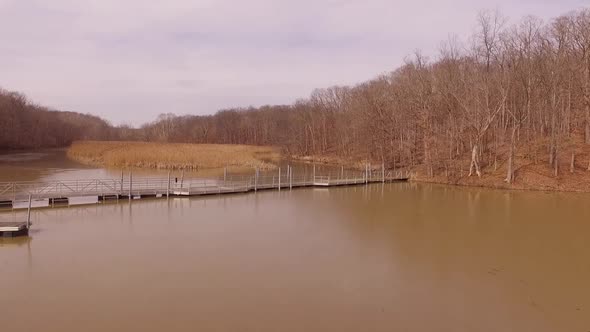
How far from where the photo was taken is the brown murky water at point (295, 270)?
9750 millimetres

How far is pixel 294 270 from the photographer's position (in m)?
12.9

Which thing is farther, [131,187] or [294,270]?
[131,187]

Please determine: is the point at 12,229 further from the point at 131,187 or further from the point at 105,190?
the point at 131,187

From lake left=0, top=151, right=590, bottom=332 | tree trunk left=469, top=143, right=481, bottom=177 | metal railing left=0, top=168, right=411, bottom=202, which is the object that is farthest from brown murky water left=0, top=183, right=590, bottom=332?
tree trunk left=469, top=143, right=481, bottom=177

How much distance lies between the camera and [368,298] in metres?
10.9

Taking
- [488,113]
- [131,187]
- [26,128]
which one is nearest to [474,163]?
[488,113]

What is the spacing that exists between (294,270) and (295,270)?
0.03 meters

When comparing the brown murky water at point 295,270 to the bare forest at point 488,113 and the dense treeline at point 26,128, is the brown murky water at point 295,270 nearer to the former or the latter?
the bare forest at point 488,113

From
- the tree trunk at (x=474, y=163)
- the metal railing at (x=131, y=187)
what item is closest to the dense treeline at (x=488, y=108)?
the tree trunk at (x=474, y=163)

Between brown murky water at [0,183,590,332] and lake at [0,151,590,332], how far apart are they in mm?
47

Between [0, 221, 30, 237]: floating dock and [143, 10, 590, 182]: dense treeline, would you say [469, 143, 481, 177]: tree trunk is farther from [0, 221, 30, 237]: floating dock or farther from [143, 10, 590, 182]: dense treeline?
[0, 221, 30, 237]: floating dock

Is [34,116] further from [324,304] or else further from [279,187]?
[324,304]

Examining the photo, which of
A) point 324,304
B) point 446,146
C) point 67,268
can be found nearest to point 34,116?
point 446,146

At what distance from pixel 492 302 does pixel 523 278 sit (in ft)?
8.52
